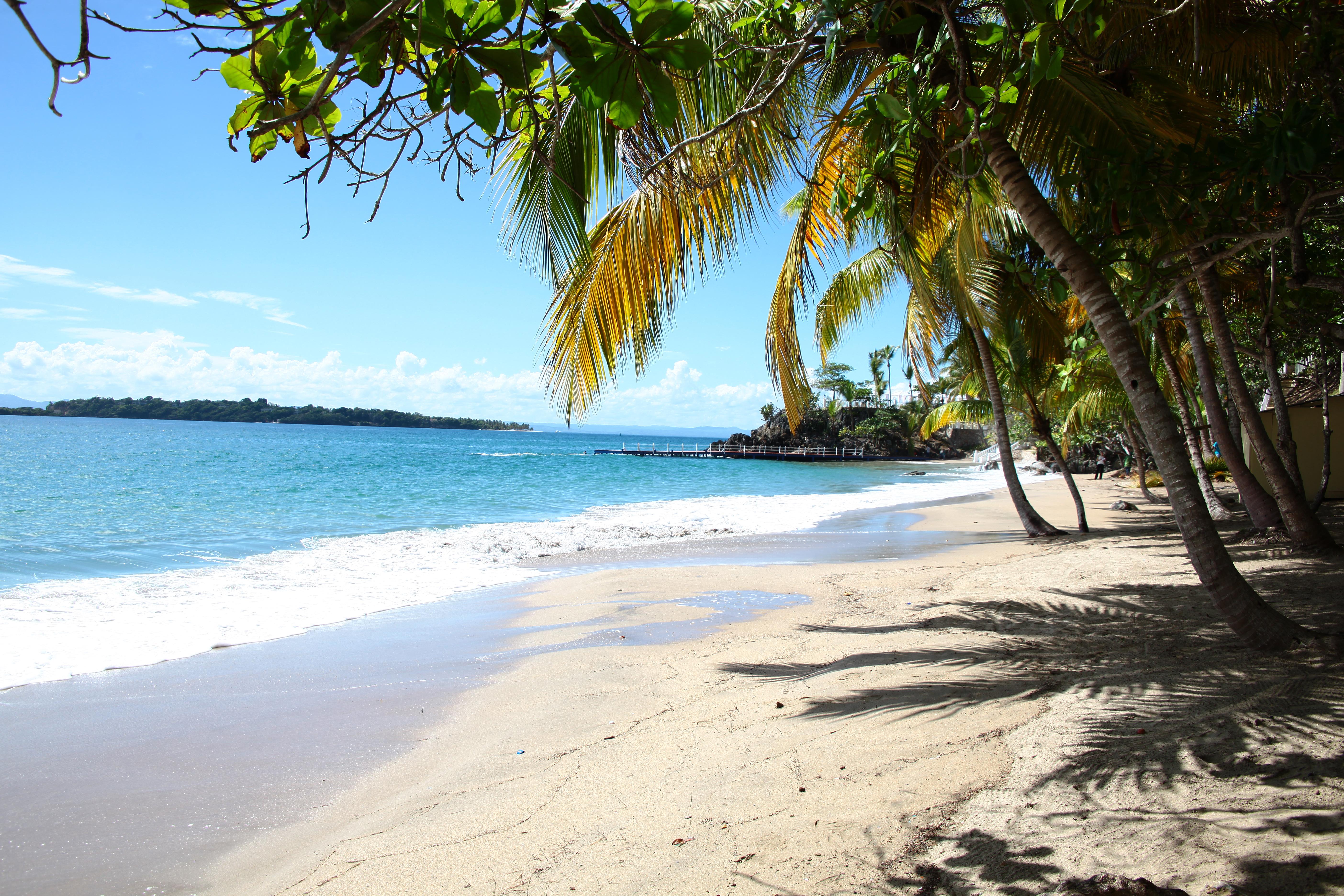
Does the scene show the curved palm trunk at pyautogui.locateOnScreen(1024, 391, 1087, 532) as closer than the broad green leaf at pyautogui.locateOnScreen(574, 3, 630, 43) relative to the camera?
No

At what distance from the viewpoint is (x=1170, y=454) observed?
3.30 meters

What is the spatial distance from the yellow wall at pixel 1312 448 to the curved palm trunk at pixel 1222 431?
650 cm

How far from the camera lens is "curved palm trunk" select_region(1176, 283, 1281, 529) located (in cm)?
633

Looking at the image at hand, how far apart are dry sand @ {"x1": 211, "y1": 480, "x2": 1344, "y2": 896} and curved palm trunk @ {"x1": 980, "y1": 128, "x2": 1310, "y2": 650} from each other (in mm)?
179

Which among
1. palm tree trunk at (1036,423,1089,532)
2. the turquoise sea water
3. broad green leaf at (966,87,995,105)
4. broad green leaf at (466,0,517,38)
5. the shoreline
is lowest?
the turquoise sea water

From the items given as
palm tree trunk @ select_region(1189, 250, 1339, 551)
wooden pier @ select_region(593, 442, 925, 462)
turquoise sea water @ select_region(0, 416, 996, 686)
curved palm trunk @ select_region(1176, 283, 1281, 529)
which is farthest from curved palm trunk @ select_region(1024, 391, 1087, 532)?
wooden pier @ select_region(593, 442, 925, 462)

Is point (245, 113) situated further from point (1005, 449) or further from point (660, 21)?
point (1005, 449)

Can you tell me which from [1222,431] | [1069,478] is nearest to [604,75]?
[1222,431]

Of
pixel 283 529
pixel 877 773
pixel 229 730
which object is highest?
pixel 877 773

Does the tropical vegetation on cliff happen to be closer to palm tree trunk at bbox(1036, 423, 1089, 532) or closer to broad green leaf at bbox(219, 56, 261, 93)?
broad green leaf at bbox(219, 56, 261, 93)

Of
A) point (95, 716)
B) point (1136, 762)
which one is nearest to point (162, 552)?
point (95, 716)

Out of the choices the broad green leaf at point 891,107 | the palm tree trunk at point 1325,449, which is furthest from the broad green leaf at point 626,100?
the palm tree trunk at point 1325,449

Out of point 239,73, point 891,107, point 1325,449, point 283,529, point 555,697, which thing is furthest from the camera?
point 283,529

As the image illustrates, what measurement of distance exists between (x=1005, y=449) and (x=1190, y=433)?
2621 millimetres
